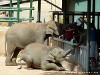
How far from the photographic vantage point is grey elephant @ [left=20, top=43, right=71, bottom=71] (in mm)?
11625

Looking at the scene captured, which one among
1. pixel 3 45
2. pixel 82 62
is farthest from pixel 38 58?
pixel 3 45

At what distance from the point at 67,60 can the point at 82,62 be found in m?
1.71

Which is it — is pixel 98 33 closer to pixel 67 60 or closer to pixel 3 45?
pixel 67 60

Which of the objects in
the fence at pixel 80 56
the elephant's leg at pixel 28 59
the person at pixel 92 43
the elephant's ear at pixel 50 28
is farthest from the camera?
the elephant's ear at pixel 50 28

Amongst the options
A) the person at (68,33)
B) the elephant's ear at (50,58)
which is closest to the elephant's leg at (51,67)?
the elephant's ear at (50,58)

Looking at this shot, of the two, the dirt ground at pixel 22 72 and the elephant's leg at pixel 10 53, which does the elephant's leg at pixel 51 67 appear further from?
the elephant's leg at pixel 10 53

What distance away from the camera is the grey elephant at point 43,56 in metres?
11.6

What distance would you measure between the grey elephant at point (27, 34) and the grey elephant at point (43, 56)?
1.53 feet

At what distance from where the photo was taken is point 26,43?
12.9 m

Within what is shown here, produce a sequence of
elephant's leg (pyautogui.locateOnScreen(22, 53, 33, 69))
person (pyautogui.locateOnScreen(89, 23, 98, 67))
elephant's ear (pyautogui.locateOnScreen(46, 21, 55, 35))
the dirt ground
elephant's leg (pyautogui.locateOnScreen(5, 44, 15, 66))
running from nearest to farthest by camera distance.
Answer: the dirt ground → person (pyautogui.locateOnScreen(89, 23, 98, 67)) → elephant's leg (pyautogui.locateOnScreen(22, 53, 33, 69)) → elephant's ear (pyautogui.locateOnScreen(46, 21, 55, 35)) → elephant's leg (pyautogui.locateOnScreen(5, 44, 15, 66))

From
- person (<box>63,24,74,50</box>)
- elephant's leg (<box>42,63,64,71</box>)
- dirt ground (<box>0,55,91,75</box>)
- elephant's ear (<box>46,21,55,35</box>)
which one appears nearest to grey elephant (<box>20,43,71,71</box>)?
elephant's leg (<box>42,63,64,71</box>)

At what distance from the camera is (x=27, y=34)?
1276 cm

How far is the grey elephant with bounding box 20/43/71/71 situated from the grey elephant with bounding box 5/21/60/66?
466 mm

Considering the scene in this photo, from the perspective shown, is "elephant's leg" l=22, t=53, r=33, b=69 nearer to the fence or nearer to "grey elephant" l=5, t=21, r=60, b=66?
"grey elephant" l=5, t=21, r=60, b=66
